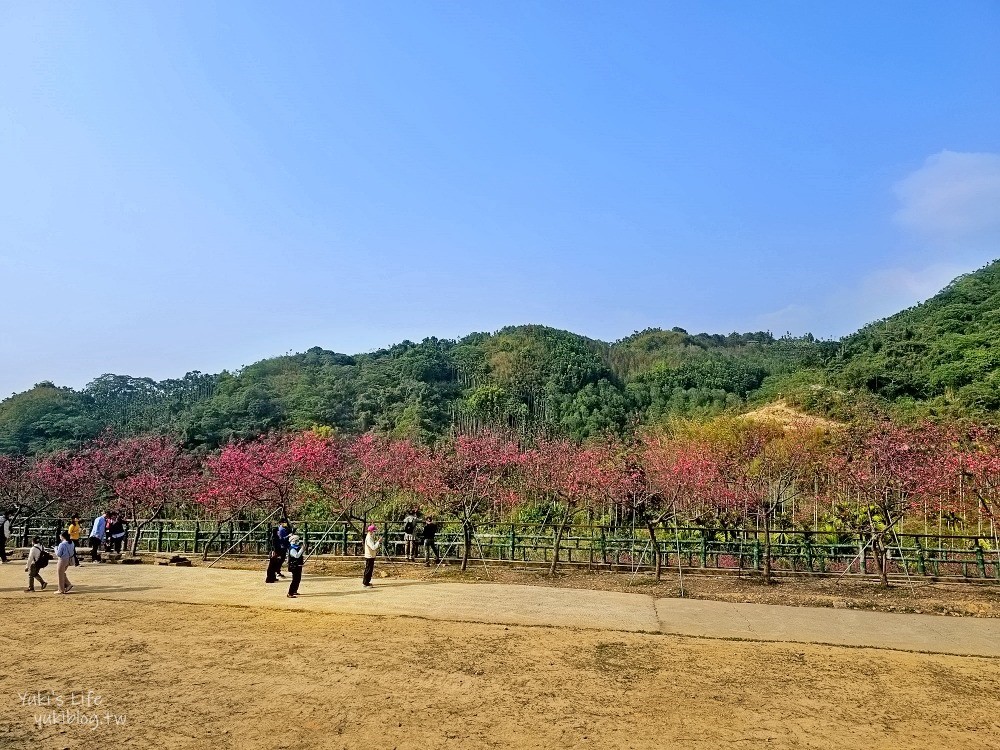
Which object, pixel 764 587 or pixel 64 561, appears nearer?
pixel 64 561

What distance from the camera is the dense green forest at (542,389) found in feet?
129

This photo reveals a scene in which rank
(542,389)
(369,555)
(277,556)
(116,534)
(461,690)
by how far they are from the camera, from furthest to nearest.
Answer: (542,389)
(116,534)
(277,556)
(369,555)
(461,690)

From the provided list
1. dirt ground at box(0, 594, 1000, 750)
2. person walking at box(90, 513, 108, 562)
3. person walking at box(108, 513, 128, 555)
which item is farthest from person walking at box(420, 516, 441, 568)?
person walking at box(90, 513, 108, 562)

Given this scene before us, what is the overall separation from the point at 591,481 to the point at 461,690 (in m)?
11.8

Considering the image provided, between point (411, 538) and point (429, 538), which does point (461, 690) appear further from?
point (411, 538)

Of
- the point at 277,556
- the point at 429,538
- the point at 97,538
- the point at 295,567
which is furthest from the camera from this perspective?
the point at 97,538

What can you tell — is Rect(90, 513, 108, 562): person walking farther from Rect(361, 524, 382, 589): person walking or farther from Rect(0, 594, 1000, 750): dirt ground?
Rect(361, 524, 382, 589): person walking

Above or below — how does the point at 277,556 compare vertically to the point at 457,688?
above

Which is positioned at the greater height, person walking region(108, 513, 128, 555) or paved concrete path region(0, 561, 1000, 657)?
person walking region(108, 513, 128, 555)

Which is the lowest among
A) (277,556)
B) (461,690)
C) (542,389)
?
(461,690)

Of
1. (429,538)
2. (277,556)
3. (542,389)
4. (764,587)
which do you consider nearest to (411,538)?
(429,538)

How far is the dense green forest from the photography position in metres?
39.4

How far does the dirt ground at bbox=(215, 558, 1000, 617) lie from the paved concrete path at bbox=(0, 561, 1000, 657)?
60 cm

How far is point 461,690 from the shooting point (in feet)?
26.1
